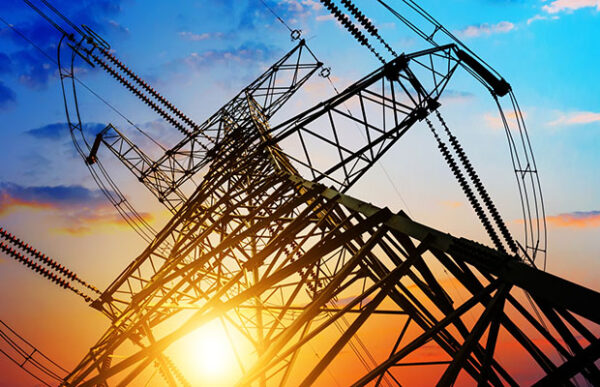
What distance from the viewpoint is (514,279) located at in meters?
2.18

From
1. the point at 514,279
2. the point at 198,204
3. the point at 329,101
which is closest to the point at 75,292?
the point at 198,204

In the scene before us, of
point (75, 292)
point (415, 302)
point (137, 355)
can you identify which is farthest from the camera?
point (75, 292)

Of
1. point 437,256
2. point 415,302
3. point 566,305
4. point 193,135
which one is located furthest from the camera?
point 193,135

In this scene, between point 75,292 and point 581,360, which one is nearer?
point 581,360

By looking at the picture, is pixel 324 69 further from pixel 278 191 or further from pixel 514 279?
pixel 514 279

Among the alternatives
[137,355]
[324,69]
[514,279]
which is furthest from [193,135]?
[514,279]

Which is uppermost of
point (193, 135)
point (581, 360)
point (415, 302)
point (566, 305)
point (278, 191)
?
point (193, 135)

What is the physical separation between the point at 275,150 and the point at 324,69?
2793 mm

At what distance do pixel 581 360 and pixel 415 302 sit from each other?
2.55m

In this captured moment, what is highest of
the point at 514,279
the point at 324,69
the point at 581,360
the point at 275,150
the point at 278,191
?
the point at 324,69

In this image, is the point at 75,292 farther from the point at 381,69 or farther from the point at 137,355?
the point at 381,69

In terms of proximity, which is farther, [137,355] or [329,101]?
[329,101]

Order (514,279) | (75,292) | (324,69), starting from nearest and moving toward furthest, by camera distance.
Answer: (514,279) < (75,292) < (324,69)

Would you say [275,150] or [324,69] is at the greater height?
[324,69]
